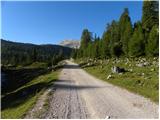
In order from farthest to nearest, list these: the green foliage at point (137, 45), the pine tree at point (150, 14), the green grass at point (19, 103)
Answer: the pine tree at point (150, 14) → the green foliage at point (137, 45) → the green grass at point (19, 103)

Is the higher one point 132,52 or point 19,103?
point 132,52

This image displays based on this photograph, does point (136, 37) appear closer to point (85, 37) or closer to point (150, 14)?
point (150, 14)

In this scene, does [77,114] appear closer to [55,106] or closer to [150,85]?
[55,106]

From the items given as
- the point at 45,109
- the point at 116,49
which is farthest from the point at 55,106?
the point at 116,49

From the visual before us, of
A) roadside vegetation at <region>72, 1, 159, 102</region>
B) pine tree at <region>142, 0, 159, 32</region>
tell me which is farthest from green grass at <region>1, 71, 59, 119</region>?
pine tree at <region>142, 0, 159, 32</region>

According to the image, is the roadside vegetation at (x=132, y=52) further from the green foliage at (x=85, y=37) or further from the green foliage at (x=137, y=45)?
the green foliage at (x=85, y=37)

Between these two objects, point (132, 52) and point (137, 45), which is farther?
point (132, 52)

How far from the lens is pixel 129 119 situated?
13383mm

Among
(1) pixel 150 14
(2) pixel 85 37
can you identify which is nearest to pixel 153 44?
(1) pixel 150 14

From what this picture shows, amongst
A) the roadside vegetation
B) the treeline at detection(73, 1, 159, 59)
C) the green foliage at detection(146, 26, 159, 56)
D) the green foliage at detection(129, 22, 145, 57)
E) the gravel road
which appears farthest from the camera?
the green foliage at detection(129, 22, 145, 57)

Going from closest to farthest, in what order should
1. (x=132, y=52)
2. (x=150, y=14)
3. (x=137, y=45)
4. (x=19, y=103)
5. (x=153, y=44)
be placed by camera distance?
(x=19, y=103), (x=153, y=44), (x=137, y=45), (x=132, y=52), (x=150, y=14)

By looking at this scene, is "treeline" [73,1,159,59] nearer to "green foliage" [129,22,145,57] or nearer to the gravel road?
"green foliage" [129,22,145,57]

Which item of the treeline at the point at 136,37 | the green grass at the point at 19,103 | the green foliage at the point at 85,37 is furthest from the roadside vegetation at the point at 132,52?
the green foliage at the point at 85,37

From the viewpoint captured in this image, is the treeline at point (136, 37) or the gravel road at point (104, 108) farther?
the treeline at point (136, 37)
